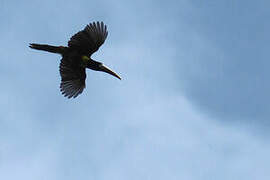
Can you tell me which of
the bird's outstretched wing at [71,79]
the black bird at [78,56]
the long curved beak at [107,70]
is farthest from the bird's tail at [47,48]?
the long curved beak at [107,70]

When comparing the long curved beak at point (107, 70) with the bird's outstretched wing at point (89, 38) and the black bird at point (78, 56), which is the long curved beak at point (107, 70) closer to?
the black bird at point (78, 56)

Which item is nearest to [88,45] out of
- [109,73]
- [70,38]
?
[70,38]

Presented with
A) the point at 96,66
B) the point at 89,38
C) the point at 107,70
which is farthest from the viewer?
the point at 107,70

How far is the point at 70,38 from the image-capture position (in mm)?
19703

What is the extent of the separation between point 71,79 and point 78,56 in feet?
3.94

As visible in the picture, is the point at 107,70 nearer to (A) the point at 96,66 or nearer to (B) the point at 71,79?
(A) the point at 96,66

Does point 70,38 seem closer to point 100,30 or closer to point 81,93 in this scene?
point 100,30

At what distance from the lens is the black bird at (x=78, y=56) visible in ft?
64.5

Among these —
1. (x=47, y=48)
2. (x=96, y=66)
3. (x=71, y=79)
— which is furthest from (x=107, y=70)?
(x=47, y=48)

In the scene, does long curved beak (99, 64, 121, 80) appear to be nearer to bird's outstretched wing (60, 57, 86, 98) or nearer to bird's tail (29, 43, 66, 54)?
bird's outstretched wing (60, 57, 86, 98)

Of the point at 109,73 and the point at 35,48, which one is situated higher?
the point at 109,73

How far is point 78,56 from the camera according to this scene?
20.6 metres

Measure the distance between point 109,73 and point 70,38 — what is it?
278 cm

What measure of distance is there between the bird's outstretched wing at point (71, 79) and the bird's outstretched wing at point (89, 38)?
1120 millimetres
